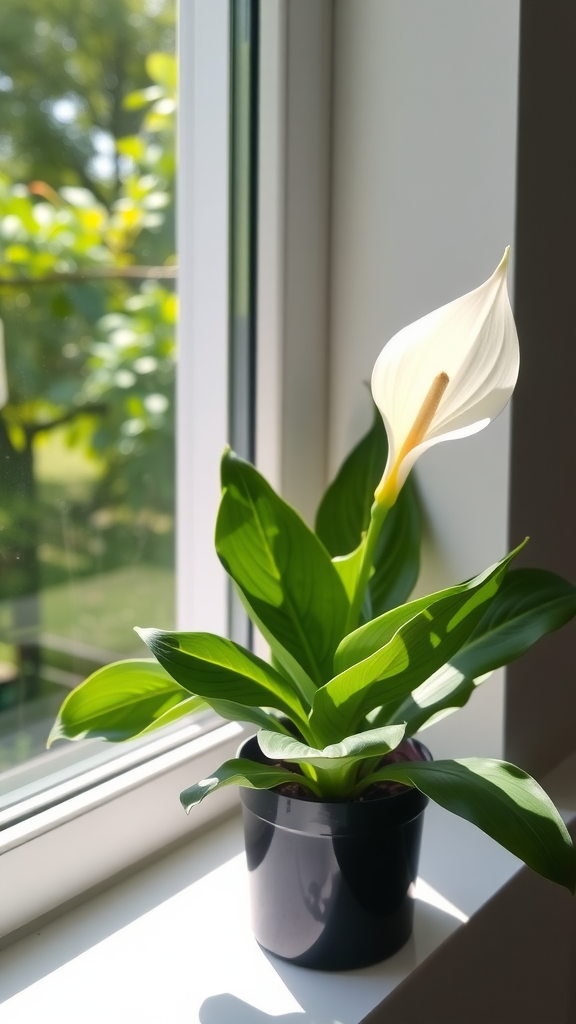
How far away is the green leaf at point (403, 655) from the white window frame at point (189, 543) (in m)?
0.21

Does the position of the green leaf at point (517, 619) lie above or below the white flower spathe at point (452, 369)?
below

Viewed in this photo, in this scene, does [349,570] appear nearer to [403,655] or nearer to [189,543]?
[403,655]

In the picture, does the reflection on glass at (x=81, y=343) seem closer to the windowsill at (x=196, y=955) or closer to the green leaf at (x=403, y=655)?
the windowsill at (x=196, y=955)

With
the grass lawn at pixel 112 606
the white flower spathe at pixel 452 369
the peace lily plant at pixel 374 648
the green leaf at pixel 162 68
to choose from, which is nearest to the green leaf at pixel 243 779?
the peace lily plant at pixel 374 648

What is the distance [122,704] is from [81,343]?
16.4 inches

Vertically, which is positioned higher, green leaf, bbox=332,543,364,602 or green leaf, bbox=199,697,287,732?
green leaf, bbox=332,543,364,602

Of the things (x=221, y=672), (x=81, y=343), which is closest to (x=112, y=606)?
(x=81, y=343)

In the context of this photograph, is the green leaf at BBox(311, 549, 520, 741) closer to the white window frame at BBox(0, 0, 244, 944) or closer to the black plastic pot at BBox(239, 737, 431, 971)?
the black plastic pot at BBox(239, 737, 431, 971)

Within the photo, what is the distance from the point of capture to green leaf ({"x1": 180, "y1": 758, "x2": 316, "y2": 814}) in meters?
0.52

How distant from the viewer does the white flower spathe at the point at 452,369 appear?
545mm

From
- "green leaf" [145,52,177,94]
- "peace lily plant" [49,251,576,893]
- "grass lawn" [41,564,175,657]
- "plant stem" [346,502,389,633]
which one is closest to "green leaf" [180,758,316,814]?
"peace lily plant" [49,251,576,893]

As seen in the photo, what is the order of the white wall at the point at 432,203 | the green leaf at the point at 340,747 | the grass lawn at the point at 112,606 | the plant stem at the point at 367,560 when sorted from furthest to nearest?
the grass lawn at the point at 112,606 < the white wall at the point at 432,203 < the plant stem at the point at 367,560 < the green leaf at the point at 340,747

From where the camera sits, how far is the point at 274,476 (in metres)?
0.83

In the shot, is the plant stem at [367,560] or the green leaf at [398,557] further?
the green leaf at [398,557]
